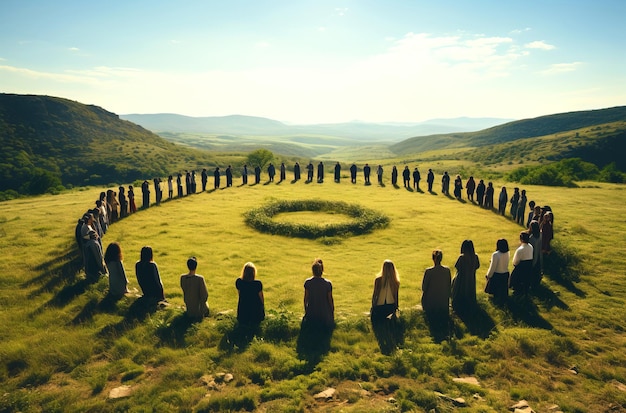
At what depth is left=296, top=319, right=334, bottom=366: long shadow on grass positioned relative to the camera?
8242 millimetres

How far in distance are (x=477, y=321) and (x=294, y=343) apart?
5098 millimetres

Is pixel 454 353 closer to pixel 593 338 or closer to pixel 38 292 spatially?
pixel 593 338

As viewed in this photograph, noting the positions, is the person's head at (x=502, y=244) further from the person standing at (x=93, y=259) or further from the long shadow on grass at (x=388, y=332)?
A: the person standing at (x=93, y=259)

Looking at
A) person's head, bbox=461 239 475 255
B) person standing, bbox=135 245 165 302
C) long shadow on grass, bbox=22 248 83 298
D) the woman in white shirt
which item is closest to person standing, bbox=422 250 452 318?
person's head, bbox=461 239 475 255

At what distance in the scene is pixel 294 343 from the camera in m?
8.80

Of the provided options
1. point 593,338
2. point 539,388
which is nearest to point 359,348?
point 539,388

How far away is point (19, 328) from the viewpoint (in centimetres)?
931

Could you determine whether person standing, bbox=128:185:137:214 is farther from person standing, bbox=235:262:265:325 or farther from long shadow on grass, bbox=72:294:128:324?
person standing, bbox=235:262:265:325

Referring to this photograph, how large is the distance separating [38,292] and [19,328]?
2513mm

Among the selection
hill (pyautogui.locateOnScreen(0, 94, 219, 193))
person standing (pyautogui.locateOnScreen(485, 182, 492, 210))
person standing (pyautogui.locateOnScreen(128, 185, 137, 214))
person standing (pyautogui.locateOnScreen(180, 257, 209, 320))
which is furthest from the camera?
hill (pyautogui.locateOnScreen(0, 94, 219, 193))

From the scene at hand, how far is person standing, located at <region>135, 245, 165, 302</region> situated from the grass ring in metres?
9.91

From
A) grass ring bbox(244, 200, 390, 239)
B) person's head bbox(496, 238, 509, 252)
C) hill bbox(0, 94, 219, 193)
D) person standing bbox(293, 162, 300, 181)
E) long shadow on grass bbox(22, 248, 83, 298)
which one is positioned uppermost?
hill bbox(0, 94, 219, 193)

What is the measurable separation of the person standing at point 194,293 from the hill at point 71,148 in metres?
64.6

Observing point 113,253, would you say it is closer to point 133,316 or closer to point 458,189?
point 133,316
